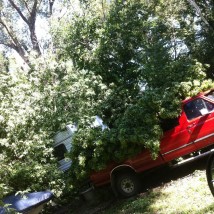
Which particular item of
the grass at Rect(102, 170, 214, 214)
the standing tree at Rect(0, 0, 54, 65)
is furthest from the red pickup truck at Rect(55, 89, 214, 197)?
the standing tree at Rect(0, 0, 54, 65)

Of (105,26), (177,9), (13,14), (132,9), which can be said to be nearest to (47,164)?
(105,26)

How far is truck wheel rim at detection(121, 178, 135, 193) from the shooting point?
984 centimetres

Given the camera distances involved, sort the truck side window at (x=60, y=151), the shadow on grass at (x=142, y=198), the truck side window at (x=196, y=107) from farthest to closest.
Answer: the truck side window at (x=60, y=151) → the truck side window at (x=196, y=107) → the shadow on grass at (x=142, y=198)

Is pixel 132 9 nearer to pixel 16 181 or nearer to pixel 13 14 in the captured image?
pixel 16 181

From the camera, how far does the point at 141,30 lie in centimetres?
1688

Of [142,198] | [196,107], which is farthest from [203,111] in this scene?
[142,198]

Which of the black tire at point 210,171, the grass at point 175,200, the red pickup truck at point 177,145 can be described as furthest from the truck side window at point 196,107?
the black tire at point 210,171

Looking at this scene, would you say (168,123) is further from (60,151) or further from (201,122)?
(60,151)

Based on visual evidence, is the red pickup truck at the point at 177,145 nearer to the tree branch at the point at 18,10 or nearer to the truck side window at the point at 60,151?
the truck side window at the point at 60,151

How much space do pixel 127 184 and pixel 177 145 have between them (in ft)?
6.24

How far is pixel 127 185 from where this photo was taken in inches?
389

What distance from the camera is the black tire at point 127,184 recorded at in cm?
980

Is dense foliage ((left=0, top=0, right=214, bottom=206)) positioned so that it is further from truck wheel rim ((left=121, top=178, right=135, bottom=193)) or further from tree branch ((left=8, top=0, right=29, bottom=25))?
tree branch ((left=8, top=0, right=29, bottom=25))

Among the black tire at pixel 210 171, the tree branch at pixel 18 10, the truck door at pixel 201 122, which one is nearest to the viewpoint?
the black tire at pixel 210 171
